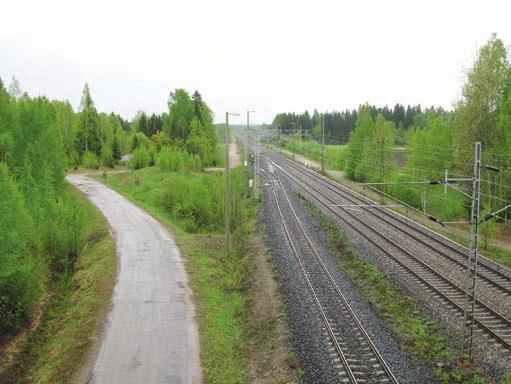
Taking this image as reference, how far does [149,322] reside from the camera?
18422 mm

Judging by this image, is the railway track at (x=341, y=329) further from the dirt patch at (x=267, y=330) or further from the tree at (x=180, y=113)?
the tree at (x=180, y=113)

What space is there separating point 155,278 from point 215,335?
741 centimetres

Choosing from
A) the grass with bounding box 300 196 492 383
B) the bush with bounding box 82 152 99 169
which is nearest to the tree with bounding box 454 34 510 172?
the grass with bounding box 300 196 492 383

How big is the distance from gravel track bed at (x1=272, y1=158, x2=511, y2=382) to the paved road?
877 cm

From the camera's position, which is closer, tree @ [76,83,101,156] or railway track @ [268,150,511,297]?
railway track @ [268,150,511,297]

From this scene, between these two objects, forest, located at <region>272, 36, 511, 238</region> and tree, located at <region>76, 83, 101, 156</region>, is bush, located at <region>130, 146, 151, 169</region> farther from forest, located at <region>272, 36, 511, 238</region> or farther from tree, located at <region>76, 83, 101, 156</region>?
forest, located at <region>272, 36, 511, 238</region>

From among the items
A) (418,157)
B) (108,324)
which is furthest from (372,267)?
(418,157)

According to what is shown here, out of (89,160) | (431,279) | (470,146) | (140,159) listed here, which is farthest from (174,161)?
(431,279)

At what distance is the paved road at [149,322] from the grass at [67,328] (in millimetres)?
608

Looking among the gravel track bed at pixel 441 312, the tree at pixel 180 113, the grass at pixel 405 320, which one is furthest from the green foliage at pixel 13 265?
the tree at pixel 180 113

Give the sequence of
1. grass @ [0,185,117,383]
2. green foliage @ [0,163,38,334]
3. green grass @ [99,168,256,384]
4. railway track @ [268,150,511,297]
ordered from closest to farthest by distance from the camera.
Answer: green grass @ [99,168,256,384] < grass @ [0,185,117,383] < green foliage @ [0,163,38,334] < railway track @ [268,150,511,297]

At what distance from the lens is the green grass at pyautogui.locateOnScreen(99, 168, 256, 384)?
15453 mm

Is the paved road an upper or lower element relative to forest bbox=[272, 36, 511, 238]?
lower

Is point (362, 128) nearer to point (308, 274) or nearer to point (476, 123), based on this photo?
point (476, 123)
